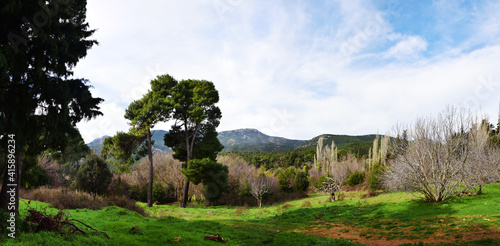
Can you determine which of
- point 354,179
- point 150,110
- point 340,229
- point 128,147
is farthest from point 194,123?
point 354,179

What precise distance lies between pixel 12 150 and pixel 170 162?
27395mm

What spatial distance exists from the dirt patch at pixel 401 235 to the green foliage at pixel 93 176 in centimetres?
1585

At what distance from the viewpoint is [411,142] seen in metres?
17.6

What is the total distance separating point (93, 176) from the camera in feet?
61.5

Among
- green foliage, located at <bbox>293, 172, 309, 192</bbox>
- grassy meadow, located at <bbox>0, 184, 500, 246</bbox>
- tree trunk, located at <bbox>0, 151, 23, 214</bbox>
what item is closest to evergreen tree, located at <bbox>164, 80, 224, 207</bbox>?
grassy meadow, located at <bbox>0, 184, 500, 246</bbox>

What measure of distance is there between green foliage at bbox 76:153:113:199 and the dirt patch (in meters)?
15.9

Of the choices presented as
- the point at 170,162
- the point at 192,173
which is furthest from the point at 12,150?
the point at 170,162

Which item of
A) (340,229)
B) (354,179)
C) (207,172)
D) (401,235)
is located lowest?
(354,179)

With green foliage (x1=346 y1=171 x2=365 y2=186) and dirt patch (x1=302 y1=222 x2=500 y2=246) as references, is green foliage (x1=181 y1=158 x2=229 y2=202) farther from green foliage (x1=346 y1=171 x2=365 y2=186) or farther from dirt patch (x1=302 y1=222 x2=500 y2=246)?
green foliage (x1=346 y1=171 x2=365 y2=186)

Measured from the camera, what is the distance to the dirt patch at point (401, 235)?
8.59 metres

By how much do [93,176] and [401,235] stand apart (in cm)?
2013

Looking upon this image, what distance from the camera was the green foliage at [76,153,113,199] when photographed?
61.4ft

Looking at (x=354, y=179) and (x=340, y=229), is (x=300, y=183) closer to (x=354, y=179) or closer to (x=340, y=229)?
(x=354, y=179)

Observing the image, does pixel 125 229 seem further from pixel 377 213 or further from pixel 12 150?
pixel 377 213
